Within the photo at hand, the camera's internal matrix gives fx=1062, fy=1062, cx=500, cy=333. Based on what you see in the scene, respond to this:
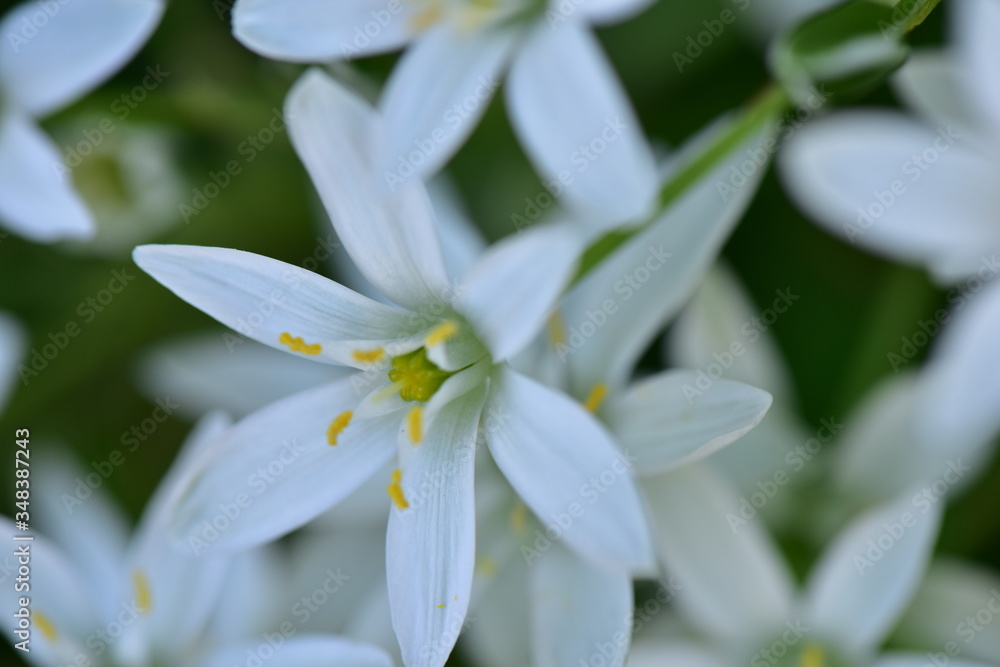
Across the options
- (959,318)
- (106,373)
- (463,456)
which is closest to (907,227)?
(959,318)

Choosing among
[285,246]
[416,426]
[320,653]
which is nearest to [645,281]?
[416,426]

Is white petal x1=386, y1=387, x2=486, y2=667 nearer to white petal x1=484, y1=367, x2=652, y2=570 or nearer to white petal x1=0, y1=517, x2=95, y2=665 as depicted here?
white petal x1=484, y1=367, x2=652, y2=570

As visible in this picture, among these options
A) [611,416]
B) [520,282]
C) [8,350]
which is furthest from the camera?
[8,350]

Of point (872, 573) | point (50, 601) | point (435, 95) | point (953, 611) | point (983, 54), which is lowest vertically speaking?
point (953, 611)

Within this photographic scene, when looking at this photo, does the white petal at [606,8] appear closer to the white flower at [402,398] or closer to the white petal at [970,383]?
the white flower at [402,398]

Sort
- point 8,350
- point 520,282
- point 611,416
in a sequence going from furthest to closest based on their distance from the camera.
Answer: point 8,350 → point 611,416 → point 520,282

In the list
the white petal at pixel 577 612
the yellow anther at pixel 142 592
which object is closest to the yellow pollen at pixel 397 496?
the white petal at pixel 577 612

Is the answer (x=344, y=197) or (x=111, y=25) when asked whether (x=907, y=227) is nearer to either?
(x=344, y=197)

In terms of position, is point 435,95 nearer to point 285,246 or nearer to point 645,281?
point 645,281
